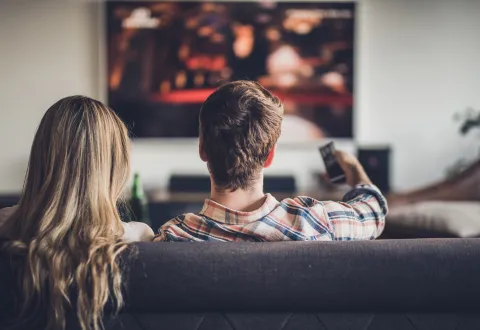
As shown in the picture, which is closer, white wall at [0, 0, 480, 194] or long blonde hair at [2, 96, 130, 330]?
long blonde hair at [2, 96, 130, 330]

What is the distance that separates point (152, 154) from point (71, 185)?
3216mm

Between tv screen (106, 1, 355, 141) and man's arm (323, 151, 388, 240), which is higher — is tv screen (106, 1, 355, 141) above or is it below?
above

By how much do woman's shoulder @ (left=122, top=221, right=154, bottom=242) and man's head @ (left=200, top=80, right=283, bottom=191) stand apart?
188 mm

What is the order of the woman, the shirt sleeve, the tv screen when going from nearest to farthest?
1. the woman
2. the shirt sleeve
3. the tv screen

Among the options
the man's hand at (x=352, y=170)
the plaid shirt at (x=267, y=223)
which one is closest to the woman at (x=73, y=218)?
the plaid shirt at (x=267, y=223)

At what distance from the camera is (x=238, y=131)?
129 cm

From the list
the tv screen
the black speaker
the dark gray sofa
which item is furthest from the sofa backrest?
the tv screen

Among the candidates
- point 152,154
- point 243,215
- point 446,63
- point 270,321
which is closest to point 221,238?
point 243,215

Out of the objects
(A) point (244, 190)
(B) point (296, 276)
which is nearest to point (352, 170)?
(A) point (244, 190)

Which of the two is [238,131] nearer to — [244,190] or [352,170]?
[244,190]

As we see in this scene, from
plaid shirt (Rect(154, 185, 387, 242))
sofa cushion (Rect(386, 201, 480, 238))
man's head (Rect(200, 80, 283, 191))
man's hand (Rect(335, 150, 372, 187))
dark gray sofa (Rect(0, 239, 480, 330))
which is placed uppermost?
man's head (Rect(200, 80, 283, 191))

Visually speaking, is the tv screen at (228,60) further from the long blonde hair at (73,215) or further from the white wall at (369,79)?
the long blonde hair at (73,215)

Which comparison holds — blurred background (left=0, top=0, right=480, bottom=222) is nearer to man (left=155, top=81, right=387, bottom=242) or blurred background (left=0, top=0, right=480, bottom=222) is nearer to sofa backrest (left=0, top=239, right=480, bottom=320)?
man (left=155, top=81, right=387, bottom=242)

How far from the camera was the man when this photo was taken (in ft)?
4.19
